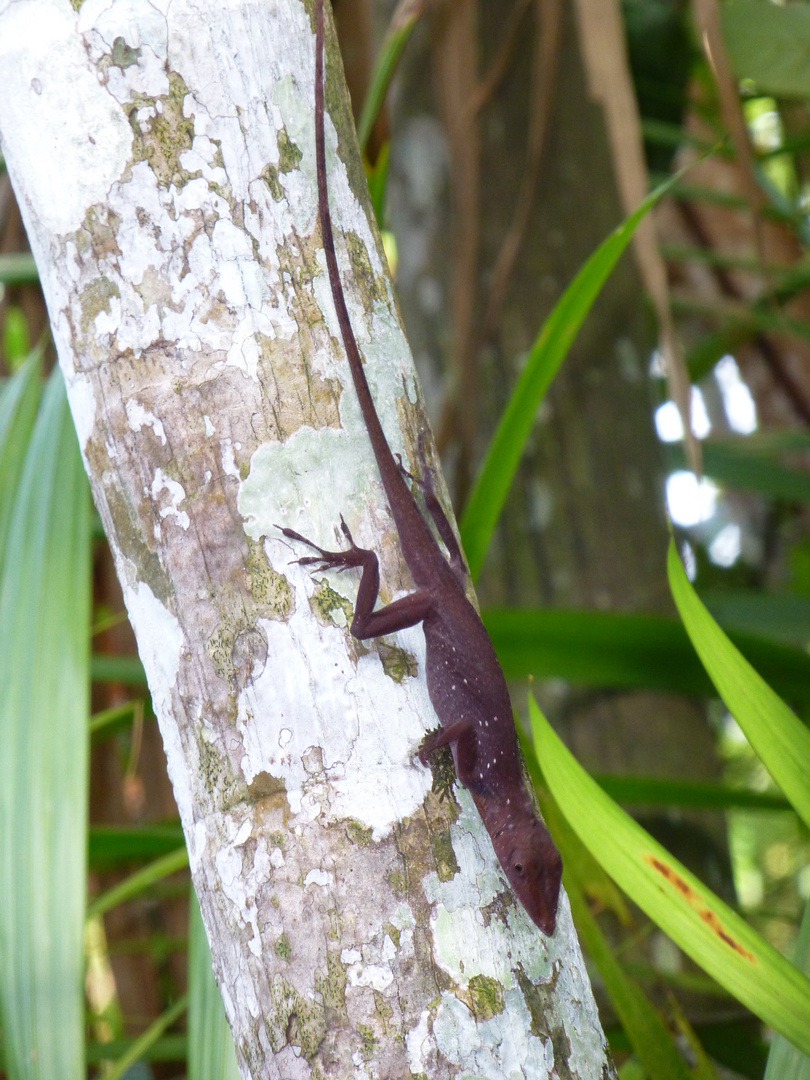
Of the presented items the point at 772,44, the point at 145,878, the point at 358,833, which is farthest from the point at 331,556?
the point at 772,44

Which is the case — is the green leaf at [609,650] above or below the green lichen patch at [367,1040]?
above

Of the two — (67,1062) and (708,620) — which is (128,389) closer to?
(708,620)

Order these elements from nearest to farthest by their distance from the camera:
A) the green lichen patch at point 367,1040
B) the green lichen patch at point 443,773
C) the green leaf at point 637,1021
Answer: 1. the green lichen patch at point 367,1040
2. the green lichen patch at point 443,773
3. the green leaf at point 637,1021

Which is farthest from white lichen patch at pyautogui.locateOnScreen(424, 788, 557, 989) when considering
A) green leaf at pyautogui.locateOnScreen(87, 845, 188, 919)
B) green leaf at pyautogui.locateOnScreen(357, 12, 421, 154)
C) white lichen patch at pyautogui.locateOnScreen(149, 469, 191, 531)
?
green leaf at pyautogui.locateOnScreen(357, 12, 421, 154)

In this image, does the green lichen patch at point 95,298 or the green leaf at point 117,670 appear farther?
the green leaf at point 117,670

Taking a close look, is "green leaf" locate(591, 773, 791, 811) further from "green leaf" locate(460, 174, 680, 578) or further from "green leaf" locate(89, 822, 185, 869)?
"green leaf" locate(89, 822, 185, 869)

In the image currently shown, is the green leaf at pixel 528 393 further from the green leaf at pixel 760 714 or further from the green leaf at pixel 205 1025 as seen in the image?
the green leaf at pixel 205 1025

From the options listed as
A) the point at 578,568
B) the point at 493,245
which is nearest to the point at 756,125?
the point at 493,245

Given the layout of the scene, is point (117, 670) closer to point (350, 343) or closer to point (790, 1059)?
point (350, 343)

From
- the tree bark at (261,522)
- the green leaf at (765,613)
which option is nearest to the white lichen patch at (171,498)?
the tree bark at (261,522)
